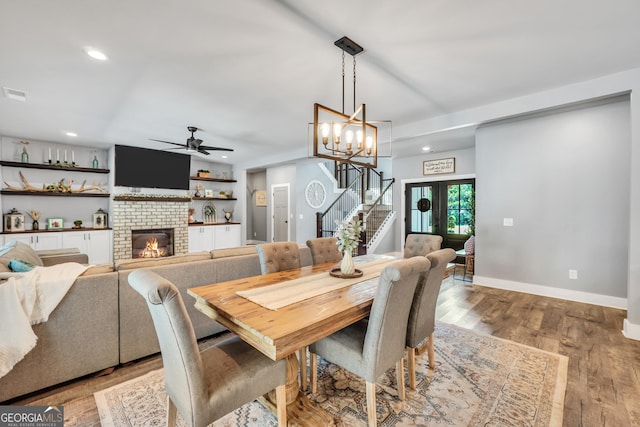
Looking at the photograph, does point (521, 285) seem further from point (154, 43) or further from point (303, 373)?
point (154, 43)

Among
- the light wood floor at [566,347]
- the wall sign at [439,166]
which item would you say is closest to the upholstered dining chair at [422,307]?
the light wood floor at [566,347]

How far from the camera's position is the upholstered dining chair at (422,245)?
3.15m

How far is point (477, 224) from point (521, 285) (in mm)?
1073

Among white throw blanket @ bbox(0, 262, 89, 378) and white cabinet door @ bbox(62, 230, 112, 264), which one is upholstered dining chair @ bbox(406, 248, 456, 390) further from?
white cabinet door @ bbox(62, 230, 112, 264)

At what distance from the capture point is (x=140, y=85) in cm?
326

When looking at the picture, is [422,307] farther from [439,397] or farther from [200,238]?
[200,238]

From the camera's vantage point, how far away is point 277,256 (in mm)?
2609

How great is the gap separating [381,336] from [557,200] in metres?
3.84

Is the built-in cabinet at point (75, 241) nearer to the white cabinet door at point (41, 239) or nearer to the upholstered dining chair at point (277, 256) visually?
the white cabinet door at point (41, 239)

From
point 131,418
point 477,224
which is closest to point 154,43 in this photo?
point 131,418

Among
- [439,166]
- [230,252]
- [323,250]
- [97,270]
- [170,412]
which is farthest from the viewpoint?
[439,166]

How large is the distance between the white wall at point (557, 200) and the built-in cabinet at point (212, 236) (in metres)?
6.12

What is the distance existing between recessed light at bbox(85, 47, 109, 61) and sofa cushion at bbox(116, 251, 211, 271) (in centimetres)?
192

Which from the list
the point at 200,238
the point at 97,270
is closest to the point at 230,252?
the point at 97,270
